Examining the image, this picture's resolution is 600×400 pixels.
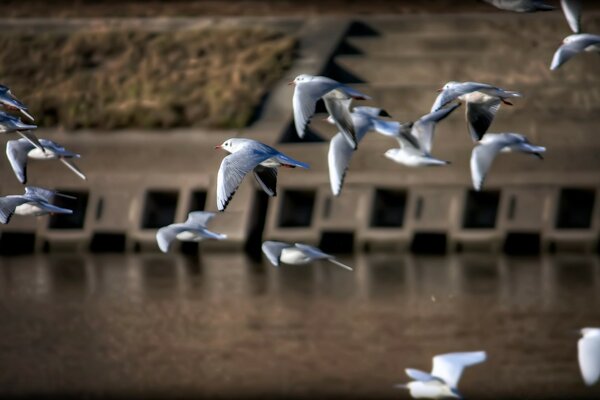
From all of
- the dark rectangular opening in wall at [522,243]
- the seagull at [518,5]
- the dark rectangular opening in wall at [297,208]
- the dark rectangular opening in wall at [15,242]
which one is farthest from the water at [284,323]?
the seagull at [518,5]

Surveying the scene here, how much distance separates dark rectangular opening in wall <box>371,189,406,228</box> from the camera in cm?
2927

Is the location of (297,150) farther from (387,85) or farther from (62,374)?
(62,374)

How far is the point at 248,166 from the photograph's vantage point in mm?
15438

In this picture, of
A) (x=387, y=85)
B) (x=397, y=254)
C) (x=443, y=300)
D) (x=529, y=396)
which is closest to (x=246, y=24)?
(x=387, y=85)

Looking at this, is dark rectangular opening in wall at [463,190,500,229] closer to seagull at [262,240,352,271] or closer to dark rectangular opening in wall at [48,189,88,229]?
dark rectangular opening in wall at [48,189,88,229]

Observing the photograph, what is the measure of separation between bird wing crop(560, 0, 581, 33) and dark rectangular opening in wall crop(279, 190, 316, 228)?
42.2ft

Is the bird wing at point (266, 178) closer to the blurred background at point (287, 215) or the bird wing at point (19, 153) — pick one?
the bird wing at point (19, 153)

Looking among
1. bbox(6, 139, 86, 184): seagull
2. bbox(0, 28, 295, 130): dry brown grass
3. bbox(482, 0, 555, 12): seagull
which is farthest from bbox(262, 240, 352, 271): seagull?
bbox(0, 28, 295, 130): dry brown grass

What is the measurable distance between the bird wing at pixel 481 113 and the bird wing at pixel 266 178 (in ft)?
7.33

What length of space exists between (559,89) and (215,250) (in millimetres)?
8171

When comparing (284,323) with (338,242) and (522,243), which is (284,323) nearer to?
(338,242)

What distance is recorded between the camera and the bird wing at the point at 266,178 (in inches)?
627

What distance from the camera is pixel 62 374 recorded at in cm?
2070

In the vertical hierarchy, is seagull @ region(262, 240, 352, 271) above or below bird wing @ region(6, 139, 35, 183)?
below
